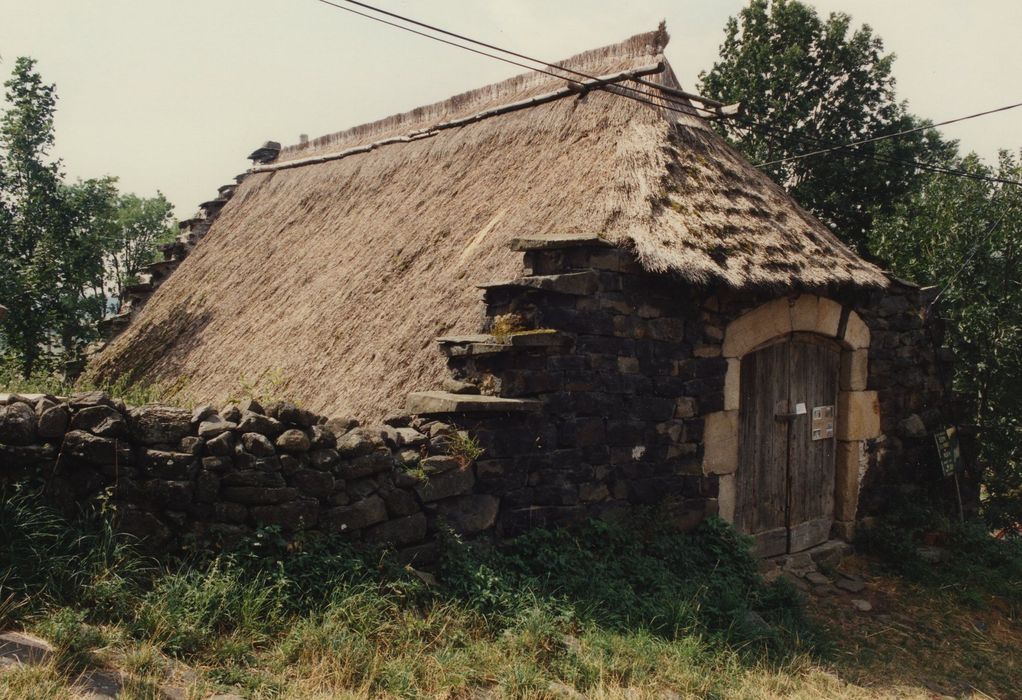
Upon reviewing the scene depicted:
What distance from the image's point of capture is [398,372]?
6160 mm

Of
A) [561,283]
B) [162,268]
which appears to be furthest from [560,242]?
[162,268]

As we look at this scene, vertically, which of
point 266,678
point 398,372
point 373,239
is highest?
point 373,239

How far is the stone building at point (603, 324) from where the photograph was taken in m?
5.64

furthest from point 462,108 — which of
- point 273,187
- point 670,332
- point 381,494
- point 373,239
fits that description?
point 381,494

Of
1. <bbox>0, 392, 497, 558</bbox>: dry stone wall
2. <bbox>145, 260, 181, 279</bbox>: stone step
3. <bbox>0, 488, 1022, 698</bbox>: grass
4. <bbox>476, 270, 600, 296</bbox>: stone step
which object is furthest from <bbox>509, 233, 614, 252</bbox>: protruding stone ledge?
<bbox>145, 260, 181, 279</bbox>: stone step

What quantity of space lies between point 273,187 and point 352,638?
9.63 m

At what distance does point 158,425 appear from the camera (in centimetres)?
416

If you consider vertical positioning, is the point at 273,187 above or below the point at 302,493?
above

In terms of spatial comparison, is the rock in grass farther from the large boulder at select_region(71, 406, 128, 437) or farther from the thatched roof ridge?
the thatched roof ridge

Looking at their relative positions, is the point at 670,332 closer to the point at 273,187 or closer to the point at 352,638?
the point at 352,638

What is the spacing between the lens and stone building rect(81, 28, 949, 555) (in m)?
5.64

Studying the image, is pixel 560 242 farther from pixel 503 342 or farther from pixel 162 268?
pixel 162 268

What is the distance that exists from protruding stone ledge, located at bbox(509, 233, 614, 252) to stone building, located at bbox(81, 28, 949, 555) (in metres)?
0.02

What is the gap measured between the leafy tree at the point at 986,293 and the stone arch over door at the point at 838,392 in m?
3.91
